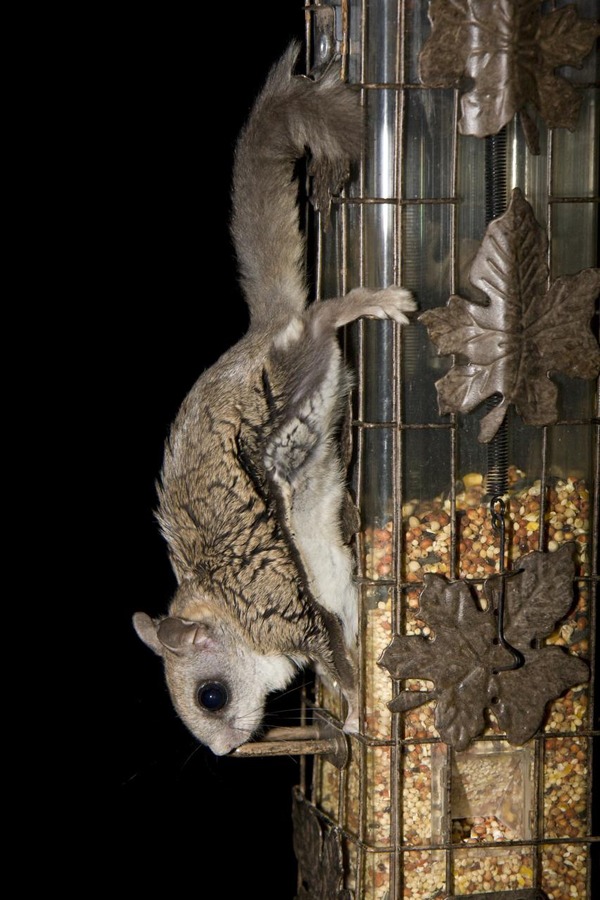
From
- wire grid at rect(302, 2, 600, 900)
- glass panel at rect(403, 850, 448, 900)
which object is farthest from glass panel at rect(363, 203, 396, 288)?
glass panel at rect(403, 850, 448, 900)

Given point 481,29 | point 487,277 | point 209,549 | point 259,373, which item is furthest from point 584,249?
point 209,549

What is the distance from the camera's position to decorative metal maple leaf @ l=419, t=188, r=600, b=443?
2635 mm

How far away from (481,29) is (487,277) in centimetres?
51

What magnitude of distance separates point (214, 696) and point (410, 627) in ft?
1.83

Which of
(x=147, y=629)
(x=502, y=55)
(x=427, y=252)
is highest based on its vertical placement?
(x=502, y=55)

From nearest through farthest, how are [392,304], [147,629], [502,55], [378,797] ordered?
[502,55] → [392,304] → [378,797] → [147,629]

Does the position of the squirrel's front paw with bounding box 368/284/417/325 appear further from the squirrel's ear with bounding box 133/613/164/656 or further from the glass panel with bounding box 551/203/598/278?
the squirrel's ear with bounding box 133/613/164/656

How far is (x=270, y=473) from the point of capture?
288 centimetres

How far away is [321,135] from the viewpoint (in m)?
2.71

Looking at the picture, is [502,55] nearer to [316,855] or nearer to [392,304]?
[392,304]

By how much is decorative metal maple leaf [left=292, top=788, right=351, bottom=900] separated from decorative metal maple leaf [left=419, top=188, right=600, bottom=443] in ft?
3.52

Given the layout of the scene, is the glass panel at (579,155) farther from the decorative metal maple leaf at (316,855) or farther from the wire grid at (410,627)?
the decorative metal maple leaf at (316,855)

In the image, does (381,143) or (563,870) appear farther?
(563,870)

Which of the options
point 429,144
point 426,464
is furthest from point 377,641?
point 429,144
